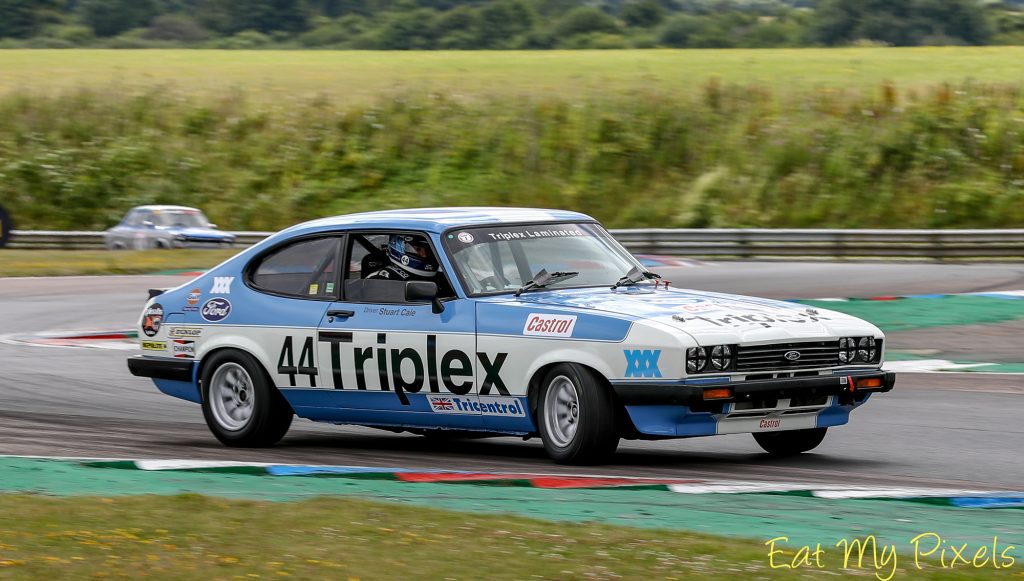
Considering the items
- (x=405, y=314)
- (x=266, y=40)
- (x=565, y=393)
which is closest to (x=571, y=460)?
(x=565, y=393)

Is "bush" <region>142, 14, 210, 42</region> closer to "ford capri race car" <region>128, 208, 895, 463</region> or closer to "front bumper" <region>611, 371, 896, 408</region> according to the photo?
"ford capri race car" <region>128, 208, 895, 463</region>

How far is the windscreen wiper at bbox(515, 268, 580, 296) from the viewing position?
29.4ft

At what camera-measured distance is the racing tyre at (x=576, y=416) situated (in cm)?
815

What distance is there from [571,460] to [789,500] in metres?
1.44

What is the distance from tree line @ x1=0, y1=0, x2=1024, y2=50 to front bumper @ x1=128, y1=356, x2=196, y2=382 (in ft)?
202

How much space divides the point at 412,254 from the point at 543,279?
81 centimetres

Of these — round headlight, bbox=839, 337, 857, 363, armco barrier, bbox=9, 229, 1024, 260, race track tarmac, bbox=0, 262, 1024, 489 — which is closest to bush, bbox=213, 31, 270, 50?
armco barrier, bbox=9, 229, 1024, 260

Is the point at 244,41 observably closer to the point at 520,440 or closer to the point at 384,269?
the point at 520,440

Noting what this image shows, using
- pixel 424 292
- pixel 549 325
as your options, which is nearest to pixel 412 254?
pixel 424 292

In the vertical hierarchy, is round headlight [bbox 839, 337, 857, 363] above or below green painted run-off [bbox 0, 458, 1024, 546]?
above

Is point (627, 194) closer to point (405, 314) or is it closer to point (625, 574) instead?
point (405, 314)

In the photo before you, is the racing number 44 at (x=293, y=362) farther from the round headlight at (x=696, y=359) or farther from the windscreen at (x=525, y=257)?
the round headlight at (x=696, y=359)

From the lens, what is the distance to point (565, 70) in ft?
176

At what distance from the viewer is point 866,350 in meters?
8.64
